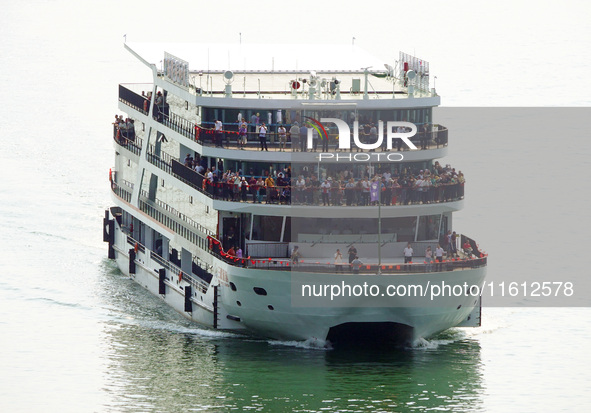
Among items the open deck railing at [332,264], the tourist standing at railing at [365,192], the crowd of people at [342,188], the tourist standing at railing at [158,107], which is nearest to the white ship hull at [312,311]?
the open deck railing at [332,264]

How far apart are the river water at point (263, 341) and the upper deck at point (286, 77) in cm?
975

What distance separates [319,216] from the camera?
73.2 metres

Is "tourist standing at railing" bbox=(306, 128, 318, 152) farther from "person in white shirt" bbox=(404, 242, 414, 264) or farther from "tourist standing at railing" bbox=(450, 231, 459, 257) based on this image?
"tourist standing at railing" bbox=(450, 231, 459, 257)

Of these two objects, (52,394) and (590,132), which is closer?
(52,394)

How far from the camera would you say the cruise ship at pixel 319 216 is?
2820 inches

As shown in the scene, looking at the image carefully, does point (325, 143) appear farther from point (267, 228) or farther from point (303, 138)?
point (267, 228)

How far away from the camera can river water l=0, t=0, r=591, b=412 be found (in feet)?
221

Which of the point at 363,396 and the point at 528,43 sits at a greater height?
the point at 528,43

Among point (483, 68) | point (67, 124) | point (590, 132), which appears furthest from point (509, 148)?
point (483, 68)

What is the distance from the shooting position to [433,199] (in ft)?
243

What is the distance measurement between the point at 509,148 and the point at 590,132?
43.0ft

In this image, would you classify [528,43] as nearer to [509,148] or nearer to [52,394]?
[509,148]

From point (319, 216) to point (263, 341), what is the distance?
18.7ft

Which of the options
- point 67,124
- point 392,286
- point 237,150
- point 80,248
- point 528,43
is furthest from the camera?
point 528,43
